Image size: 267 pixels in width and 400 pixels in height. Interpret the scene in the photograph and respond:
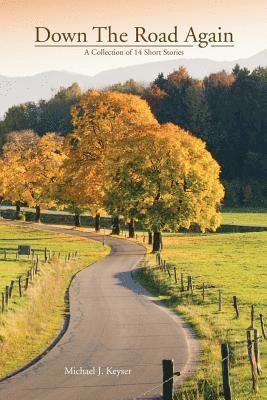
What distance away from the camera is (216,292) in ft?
132

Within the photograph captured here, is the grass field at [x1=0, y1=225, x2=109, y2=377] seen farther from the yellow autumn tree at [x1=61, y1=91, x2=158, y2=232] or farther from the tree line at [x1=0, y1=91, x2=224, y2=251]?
the yellow autumn tree at [x1=61, y1=91, x2=158, y2=232]

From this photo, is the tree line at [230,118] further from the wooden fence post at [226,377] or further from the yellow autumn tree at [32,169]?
the wooden fence post at [226,377]

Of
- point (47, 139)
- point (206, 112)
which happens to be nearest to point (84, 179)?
point (47, 139)

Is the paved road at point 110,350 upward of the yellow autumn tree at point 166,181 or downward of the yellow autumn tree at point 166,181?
downward

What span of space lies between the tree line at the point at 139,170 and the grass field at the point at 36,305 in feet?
19.5

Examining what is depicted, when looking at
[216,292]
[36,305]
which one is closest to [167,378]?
[36,305]

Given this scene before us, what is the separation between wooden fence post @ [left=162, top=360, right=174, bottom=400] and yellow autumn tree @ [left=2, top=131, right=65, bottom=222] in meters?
71.4

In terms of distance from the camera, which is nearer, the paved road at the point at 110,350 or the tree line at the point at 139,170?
the paved road at the point at 110,350

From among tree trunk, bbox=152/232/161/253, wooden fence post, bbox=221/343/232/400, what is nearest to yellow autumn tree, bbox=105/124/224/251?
tree trunk, bbox=152/232/161/253

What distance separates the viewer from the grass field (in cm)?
2719

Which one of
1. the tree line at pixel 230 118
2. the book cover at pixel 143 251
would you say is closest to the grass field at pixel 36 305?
the book cover at pixel 143 251

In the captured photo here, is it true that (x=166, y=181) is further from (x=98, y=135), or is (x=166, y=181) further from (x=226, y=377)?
(x=226, y=377)

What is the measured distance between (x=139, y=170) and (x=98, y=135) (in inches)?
483

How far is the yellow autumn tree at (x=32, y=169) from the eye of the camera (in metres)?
93.6
